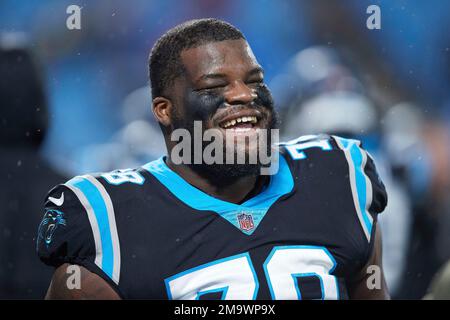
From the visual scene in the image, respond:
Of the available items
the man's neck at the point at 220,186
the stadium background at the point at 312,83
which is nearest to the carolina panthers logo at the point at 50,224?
the man's neck at the point at 220,186

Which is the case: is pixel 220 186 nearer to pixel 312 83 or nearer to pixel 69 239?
pixel 69 239

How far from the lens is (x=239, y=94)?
1843 mm

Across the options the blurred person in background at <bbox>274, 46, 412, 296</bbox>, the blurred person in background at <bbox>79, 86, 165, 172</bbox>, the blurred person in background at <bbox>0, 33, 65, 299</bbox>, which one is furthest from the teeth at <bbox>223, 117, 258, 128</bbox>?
the blurred person in background at <bbox>79, 86, 165, 172</bbox>

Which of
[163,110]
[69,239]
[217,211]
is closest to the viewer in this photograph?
[69,239]

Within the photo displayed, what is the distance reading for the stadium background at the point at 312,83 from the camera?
3439 mm

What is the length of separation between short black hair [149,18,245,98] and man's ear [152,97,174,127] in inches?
0.7

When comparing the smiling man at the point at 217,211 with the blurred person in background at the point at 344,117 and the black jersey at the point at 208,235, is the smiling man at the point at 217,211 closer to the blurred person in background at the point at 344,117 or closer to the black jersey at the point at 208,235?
the black jersey at the point at 208,235

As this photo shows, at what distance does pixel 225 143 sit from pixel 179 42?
272 millimetres

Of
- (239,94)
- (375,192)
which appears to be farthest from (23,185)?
(375,192)

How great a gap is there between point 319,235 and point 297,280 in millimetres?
123

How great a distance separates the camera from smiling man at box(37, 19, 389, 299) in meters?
1.75
